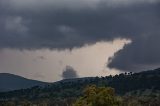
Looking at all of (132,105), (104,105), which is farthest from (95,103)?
(132,105)

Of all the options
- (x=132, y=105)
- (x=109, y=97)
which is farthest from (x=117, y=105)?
(x=132, y=105)

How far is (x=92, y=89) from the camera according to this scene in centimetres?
9731

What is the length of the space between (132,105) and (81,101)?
104129 mm

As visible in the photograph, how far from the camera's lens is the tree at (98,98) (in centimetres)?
9531

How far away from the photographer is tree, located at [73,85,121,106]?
95.3 meters

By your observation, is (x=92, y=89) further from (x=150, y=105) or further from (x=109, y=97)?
(x=150, y=105)

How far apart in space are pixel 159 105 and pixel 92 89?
110 meters

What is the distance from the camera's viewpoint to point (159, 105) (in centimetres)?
19988

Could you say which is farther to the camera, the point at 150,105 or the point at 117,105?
the point at 150,105

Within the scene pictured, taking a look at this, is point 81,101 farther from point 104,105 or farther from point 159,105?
point 159,105

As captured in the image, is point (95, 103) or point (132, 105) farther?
point (132, 105)

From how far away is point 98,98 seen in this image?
314 ft

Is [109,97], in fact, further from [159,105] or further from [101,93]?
[159,105]

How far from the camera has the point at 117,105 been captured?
97250 millimetres
